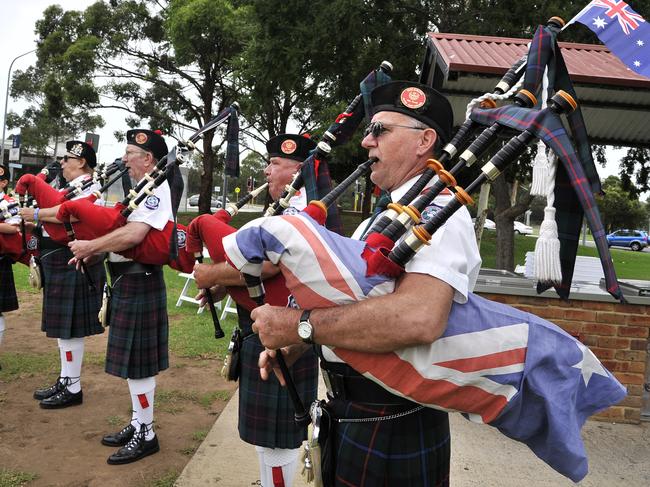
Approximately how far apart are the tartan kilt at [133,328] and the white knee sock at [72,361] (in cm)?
93

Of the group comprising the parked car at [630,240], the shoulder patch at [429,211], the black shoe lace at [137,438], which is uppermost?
the shoulder patch at [429,211]

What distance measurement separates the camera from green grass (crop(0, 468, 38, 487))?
301 cm

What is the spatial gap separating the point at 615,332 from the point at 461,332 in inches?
134

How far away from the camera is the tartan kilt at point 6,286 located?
5070 millimetres

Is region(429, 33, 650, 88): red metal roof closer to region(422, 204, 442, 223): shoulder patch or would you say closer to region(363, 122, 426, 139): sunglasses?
region(363, 122, 426, 139): sunglasses

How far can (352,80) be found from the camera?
11.5 m

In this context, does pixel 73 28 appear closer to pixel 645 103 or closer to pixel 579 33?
pixel 579 33

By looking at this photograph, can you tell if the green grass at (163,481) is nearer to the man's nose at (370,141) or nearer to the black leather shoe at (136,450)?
the black leather shoe at (136,450)

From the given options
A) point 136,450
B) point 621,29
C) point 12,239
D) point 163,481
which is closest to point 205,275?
point 163,481

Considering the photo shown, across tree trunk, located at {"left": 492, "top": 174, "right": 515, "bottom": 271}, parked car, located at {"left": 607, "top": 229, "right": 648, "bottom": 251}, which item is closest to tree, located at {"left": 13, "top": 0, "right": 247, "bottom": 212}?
tree trunk, located at {"left": 492, "top": 174, "right": 515, "bottom": 271}

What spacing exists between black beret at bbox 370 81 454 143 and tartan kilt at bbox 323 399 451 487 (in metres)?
0.84

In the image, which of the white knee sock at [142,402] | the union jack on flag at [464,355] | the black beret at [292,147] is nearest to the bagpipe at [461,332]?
the union jack on flag at [464,355]

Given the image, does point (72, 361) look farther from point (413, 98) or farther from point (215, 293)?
point (413, 98)

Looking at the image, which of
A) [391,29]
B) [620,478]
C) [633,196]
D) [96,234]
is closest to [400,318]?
[96,234]
